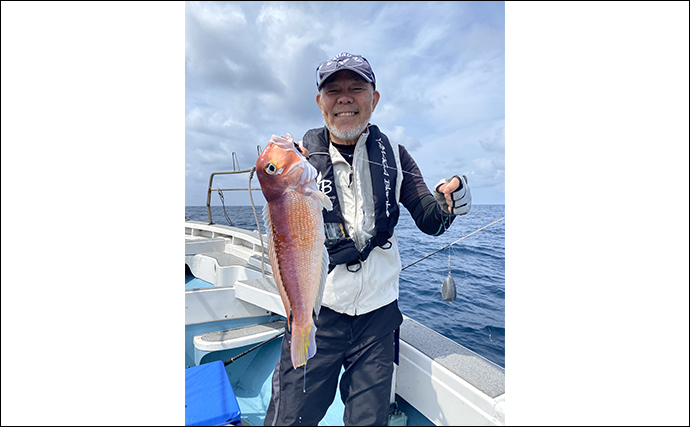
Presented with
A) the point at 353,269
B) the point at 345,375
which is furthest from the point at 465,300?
the point at 353,269

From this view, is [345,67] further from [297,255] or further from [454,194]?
[297,255]

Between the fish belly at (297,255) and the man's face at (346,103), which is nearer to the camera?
the fish belly at (297,255)

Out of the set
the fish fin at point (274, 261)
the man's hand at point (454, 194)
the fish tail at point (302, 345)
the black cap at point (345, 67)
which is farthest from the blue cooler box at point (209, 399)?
the black cap at point (345, 67)

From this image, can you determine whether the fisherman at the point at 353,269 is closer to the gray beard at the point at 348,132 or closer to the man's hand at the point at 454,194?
the gray beard at the point at 348,132

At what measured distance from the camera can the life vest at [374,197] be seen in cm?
182

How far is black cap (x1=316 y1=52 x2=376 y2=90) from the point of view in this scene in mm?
1776

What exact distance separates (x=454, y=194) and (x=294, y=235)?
86cm

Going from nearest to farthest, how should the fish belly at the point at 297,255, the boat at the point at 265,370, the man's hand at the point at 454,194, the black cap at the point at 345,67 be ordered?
the fish belly at the point at 297,255, the man's hand at the point at 454,194, the black cap at the point at 345,67, the boat at the point at 265,370

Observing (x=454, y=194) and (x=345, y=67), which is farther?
(x=345, y=67)

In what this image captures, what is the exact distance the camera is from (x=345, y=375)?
6.35 ft

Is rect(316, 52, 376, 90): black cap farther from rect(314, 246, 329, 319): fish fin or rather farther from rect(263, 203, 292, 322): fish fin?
rect(314, 246, 329, 319): fish fin

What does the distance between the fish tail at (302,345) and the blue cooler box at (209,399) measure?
3.21 feet

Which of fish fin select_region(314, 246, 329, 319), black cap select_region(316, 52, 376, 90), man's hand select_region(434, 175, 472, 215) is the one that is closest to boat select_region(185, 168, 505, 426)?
fish fin select_region(314, 246, 329, 319)
